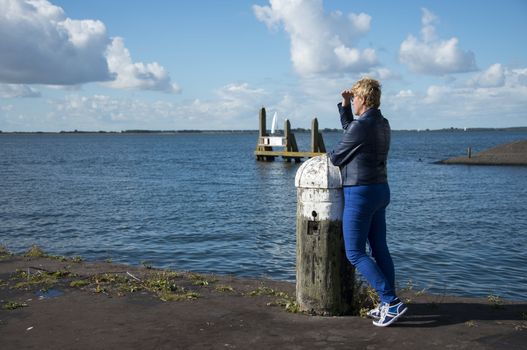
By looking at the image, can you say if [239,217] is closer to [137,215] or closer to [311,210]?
[137,215]

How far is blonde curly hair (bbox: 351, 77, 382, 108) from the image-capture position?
4.70 meters

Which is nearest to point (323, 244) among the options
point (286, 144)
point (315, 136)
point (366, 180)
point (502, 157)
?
point (366, 180)

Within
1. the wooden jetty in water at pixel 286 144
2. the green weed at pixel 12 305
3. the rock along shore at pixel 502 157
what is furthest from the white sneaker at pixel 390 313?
the rock along shore at pixel 502 157

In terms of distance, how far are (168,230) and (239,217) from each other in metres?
3.20

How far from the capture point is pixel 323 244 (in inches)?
194

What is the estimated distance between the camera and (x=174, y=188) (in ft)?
89.7

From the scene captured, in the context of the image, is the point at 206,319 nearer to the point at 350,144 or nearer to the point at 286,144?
the point at 350,144

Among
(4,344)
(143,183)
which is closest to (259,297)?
(4,344)

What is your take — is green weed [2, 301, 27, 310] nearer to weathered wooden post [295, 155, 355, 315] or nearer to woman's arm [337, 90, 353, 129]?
weathered wooden post [295, 155, 355, 315]

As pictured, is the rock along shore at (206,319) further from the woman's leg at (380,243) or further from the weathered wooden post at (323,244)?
the woman's leg at (380,243)

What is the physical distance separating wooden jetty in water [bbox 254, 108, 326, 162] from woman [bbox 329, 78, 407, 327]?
32.8 meters

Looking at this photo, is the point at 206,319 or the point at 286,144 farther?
the point at 286,144

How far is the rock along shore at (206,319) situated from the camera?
429 centimetres

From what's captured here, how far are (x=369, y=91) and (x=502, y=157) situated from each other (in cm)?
4084
